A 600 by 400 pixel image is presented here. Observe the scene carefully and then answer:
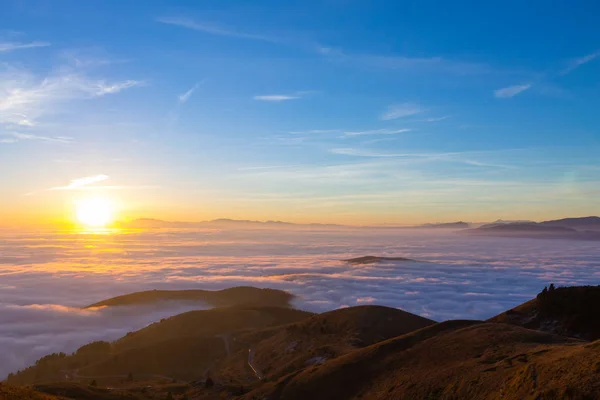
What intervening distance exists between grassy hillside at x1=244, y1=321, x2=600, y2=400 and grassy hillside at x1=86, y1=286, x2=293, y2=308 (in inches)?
4662

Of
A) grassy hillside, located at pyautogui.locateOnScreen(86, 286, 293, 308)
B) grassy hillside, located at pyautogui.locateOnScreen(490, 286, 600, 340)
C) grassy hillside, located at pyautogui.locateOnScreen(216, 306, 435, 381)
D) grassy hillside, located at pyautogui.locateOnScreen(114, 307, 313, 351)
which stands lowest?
grassy hillside, located at pyautogui.locateOnScreen(86, 286, 293, 308)

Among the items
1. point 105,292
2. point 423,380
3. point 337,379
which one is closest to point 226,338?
point 337,379

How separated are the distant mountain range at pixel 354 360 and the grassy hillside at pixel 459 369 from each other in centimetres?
11

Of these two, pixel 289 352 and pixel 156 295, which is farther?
pixel 156 295

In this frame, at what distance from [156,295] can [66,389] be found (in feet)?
431

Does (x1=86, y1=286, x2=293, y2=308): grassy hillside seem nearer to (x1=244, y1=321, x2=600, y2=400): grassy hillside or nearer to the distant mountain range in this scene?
the distant mountain range

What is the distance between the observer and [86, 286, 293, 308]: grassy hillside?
165m

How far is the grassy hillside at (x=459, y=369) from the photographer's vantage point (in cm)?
2331

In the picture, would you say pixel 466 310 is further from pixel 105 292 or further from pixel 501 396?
pixel 105 292

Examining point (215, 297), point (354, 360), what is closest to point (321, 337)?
point (354, 360)

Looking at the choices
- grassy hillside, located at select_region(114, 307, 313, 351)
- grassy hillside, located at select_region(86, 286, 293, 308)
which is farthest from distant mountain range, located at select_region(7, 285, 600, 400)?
grassy hillside, located at select_region(86, 286, 293, 308)

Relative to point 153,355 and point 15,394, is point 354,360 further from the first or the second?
point 153,355

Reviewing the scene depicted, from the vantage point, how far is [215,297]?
172500 mm

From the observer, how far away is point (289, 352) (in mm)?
70562
